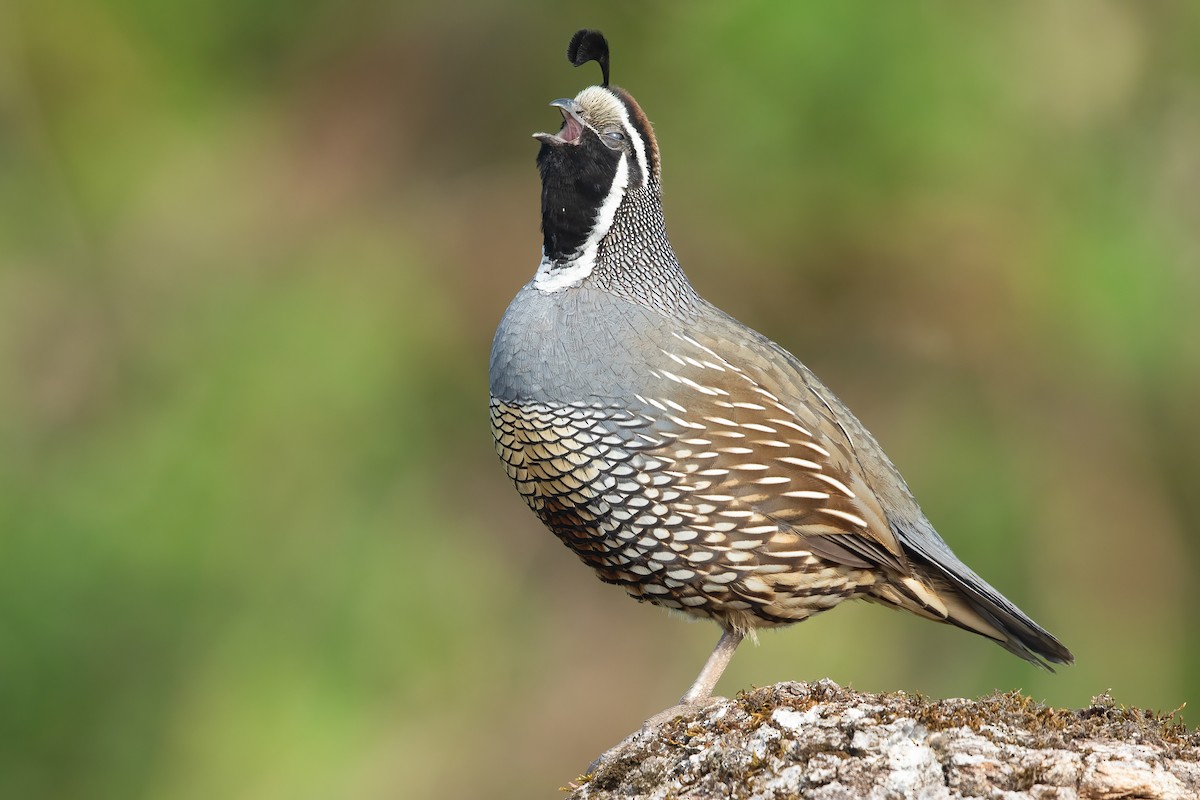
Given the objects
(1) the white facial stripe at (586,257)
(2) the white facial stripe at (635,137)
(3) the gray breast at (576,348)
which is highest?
(2) the white facial stripe at (635,137)

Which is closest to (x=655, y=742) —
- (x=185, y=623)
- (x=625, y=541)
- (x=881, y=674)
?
(x=625, y=541)

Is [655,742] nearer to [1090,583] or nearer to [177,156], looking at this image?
[1090,583]

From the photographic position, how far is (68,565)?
694 centimetres

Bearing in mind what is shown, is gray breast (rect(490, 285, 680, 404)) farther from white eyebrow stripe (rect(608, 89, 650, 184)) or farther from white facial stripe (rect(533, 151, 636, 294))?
white eyebrow stripe (rect(608, 89, 650, 184))

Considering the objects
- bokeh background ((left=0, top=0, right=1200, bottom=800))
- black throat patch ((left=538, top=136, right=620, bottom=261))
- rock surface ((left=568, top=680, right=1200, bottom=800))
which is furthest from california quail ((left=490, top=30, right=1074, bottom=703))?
bokeh background ((left=0, top=0, right=1200, bottom=800))

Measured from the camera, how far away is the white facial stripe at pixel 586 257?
11.9 feet

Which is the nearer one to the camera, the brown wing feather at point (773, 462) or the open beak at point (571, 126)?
the brown wing feather at point (773, 462)

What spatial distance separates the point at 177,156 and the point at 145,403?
5.08ft

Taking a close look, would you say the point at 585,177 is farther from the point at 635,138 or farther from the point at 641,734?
the point at 641,734

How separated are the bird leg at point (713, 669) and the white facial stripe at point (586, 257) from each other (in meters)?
1.01

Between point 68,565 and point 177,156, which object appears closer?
→ point 68,565

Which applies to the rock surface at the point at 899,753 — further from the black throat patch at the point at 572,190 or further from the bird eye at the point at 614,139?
the bird eye at the point at 614,139

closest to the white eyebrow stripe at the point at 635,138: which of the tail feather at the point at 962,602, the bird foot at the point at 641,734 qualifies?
the tail feather at the point at 962,602

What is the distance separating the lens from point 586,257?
3.66m
